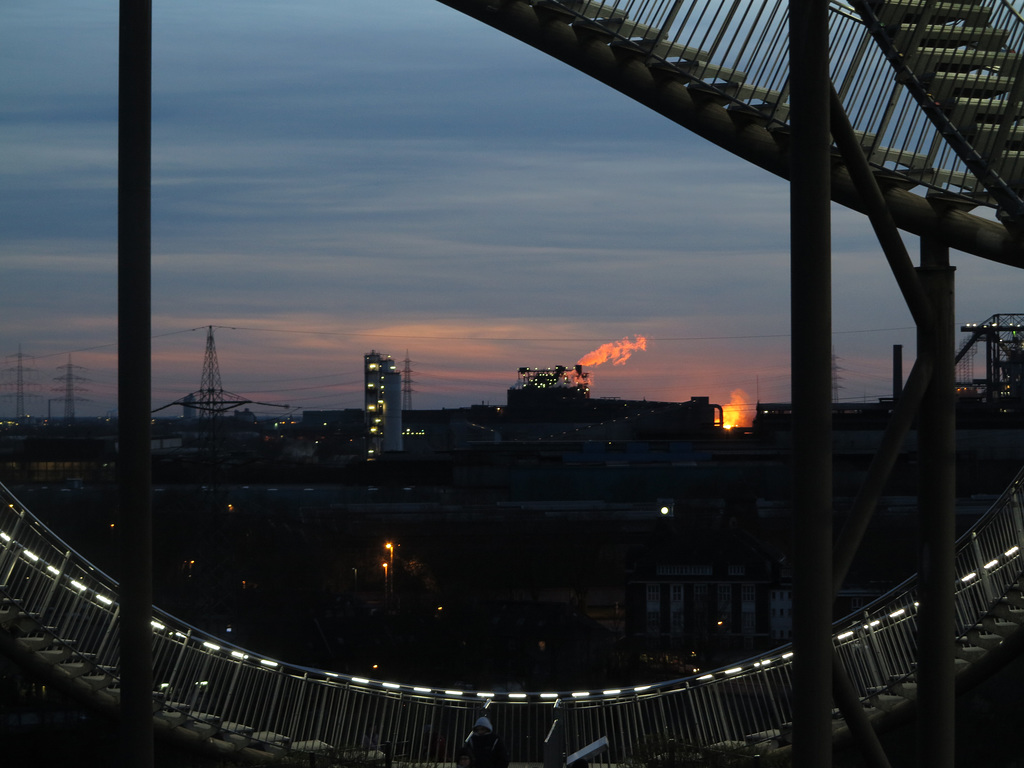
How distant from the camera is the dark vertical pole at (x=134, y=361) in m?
4.90

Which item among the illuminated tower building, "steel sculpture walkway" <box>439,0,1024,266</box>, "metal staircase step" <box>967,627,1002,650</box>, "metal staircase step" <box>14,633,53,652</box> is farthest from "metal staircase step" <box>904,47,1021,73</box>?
the illuminated tower building

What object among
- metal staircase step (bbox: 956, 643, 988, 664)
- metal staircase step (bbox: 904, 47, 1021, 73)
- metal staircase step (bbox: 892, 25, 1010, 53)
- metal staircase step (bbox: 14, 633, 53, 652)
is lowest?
metal staircase step (bbox: 956, 643, 988, 664)

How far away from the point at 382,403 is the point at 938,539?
234 ft

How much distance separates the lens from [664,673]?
893 inches

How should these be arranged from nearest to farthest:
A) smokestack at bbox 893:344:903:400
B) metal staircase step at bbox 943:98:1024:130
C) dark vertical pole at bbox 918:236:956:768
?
1. dark vertical pole at bbox 918:236:956:768
2. metal staircase step at bbox 943:98:1024:130
3. smokestack at bbox 893:344:903:400

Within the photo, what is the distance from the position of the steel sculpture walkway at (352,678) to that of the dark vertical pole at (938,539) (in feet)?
5.19

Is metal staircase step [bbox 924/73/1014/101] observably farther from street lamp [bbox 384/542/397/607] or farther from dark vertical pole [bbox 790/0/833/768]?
street lamp [bbox 384/542/397/607]

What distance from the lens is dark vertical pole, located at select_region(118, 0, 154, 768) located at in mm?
4902

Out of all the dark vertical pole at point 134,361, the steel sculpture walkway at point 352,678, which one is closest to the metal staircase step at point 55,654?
the steel sculpture walkway at point 352,678

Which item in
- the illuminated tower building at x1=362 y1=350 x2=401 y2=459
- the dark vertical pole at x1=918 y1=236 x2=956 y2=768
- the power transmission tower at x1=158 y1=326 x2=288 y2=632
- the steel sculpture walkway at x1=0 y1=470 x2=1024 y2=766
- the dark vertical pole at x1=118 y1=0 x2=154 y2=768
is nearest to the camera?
the dark vertical pole at x1=118 y1=0 x2=154 y2=768

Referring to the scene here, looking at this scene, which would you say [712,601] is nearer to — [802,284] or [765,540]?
[765,540]

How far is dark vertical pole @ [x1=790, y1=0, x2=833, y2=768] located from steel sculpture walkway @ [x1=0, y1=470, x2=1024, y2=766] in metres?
3.47

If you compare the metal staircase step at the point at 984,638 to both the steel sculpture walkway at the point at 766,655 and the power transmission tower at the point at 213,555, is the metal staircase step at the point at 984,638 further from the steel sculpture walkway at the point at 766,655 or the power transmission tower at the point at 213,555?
the power transmission tower at the point at 213,555

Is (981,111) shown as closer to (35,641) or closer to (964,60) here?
(964,60)
